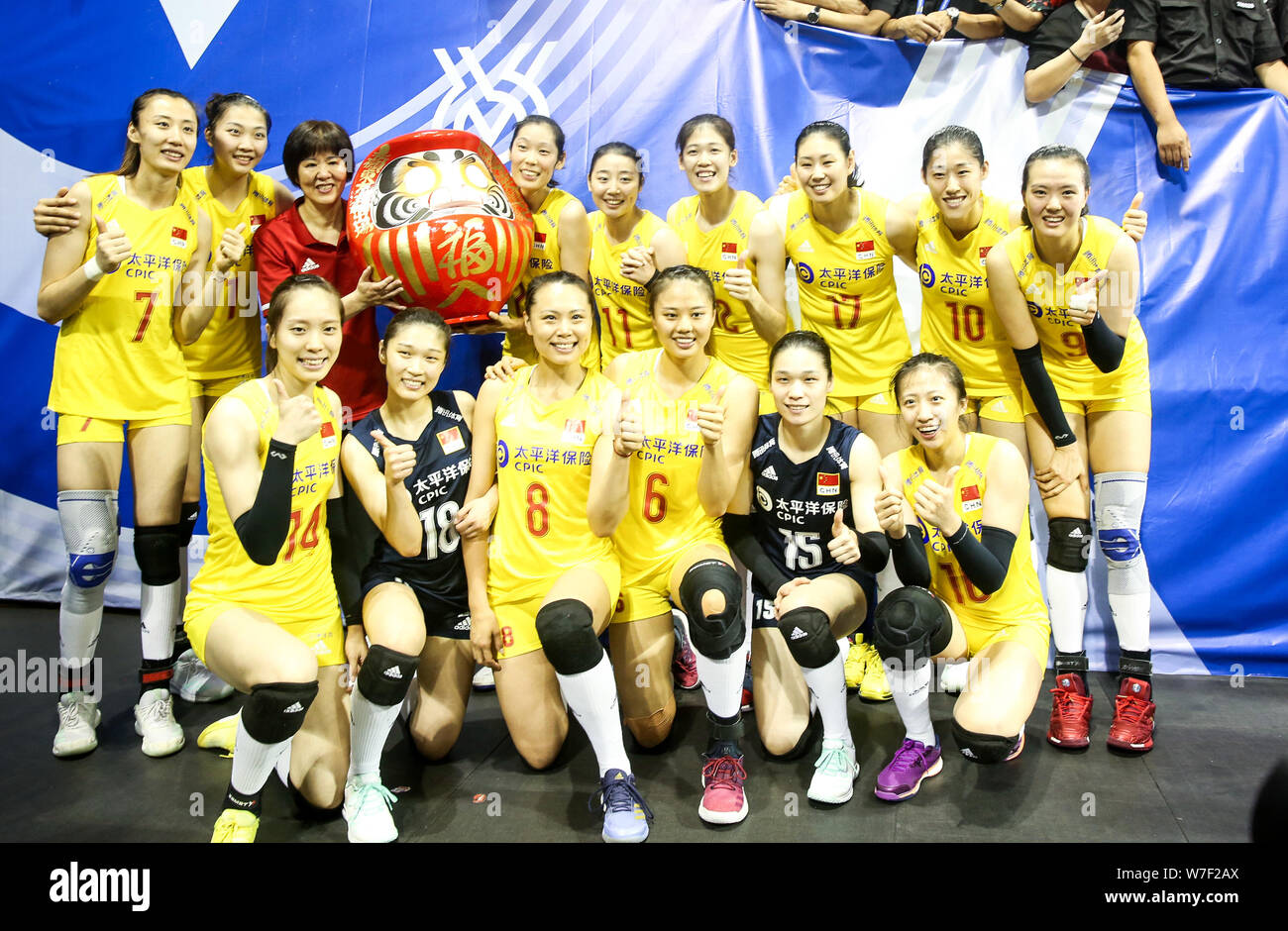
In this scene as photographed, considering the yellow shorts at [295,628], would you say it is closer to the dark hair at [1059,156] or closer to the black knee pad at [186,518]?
the black knee pad at [186,518]

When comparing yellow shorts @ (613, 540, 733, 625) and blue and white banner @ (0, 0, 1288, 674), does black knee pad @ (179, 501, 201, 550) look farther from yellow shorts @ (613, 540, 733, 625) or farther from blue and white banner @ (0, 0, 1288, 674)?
yellow shorts @ (613, 540, 733, 625)

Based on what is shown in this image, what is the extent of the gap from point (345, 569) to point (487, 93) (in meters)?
2.49

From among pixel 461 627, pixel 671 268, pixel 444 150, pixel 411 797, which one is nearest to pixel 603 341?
pixel 671 268

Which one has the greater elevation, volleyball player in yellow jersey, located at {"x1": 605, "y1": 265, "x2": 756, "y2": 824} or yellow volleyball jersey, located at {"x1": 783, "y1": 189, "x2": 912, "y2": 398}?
yellow volleyball jersey, located at {"x1": 783, "y1": 189, "x2": 912, "y2": 398}

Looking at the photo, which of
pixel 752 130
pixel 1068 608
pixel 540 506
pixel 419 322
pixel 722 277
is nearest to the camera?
pixel 419 322

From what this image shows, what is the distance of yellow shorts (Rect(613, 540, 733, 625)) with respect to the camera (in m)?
3.47

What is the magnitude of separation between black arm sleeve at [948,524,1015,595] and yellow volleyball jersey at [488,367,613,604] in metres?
1.16

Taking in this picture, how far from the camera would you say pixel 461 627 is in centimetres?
355

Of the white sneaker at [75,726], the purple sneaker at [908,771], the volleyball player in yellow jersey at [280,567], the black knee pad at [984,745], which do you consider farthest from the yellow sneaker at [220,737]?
the black knee pad at [984,745]

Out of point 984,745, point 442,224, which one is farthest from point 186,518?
point 984,745

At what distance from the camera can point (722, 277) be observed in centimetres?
396

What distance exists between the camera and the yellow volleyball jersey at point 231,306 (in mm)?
4047

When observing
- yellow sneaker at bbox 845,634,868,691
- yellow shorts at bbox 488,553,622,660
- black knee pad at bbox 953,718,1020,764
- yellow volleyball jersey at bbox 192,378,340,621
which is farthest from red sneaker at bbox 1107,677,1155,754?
yellow volleyball jersey at bbox 192,378,340,621

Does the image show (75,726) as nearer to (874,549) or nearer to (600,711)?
(600,711)
